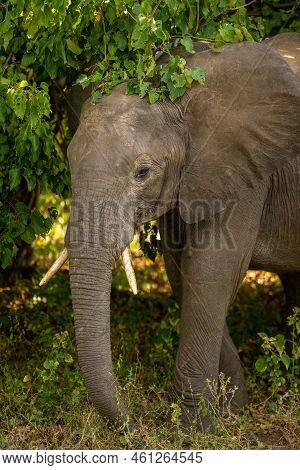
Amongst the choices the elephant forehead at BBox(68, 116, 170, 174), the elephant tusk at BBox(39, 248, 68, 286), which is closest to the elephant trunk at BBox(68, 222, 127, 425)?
the elephant tusk at BBox(39, 248, 68, 286)

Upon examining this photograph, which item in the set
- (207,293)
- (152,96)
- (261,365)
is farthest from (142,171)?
(261,365)

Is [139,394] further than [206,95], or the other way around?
[139,394]

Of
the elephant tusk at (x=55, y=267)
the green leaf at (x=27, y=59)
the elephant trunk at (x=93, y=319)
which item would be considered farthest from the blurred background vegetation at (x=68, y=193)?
the elephant tusk at (x=55, y=267)

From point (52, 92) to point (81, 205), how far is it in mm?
2399

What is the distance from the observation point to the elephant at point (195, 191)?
6.25 meters

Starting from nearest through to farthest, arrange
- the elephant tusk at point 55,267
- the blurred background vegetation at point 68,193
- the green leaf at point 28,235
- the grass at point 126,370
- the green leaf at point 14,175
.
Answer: the elephant tusk at point 55,267, the blurred background vegetation at point 68,193, the grass at point 126,370, the green leaf at point 14,175, the green leaf at point 28,235

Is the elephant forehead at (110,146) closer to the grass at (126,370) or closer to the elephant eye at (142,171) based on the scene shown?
the elephant eye at (142,171)

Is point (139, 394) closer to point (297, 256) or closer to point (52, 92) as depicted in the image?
point (297, 256)

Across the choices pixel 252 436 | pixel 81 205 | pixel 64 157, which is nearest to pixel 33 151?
pixel 81 205

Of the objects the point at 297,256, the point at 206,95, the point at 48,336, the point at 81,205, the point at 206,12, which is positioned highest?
the point at 206,12

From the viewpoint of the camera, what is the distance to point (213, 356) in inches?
279

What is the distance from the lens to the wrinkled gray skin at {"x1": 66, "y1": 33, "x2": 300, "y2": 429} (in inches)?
246

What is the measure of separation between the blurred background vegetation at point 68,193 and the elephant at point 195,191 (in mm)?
203
